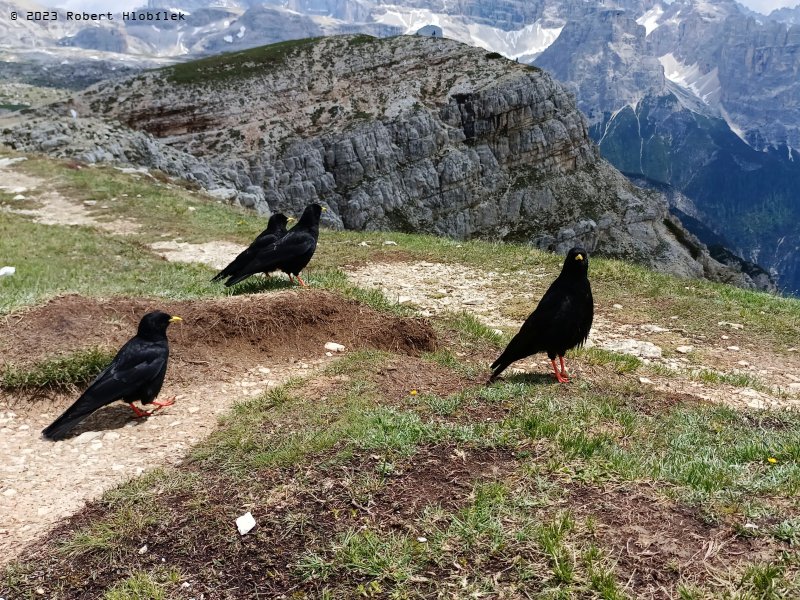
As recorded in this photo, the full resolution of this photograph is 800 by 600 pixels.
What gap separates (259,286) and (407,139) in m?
98.1

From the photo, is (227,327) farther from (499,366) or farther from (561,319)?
(561,319)

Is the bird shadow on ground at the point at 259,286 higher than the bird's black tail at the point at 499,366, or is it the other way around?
the bird's black tail at the point at 499,366

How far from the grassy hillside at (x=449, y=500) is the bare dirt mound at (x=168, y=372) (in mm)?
565

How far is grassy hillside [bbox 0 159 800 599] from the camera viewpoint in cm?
472

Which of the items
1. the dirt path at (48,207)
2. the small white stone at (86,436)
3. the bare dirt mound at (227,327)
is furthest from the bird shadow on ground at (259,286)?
the dirt path at (48,207)

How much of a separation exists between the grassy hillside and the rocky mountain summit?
84.1m

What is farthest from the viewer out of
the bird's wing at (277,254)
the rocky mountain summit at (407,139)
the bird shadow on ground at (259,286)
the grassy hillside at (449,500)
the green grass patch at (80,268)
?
the rocky mountain summit at (407,139)

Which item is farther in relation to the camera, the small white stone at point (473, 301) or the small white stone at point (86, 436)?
the small white stone at point (473, 301)

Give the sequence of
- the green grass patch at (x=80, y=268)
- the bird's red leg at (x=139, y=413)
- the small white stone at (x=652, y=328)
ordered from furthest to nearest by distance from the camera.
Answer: the small white stone at (x=652, y=328)
the green grass patch at (x=80, y=268)
the bird's red leg at (x=139, y=413)

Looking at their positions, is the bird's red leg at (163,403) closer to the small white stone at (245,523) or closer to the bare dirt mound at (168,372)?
the bare dirt mound at (168,372)

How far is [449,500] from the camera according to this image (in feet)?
18.6

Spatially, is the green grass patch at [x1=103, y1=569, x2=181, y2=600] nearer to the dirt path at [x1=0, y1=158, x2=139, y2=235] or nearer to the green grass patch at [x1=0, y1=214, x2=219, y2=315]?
the green grass patch at [x1=0, y1=214, x2=219, y2=315]

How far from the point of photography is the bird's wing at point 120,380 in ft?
26.0

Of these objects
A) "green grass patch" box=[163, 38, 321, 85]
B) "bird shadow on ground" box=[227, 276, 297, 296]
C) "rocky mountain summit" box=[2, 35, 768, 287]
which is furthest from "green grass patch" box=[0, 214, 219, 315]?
"green grass patch" box=[163, 38, 321, 85]
